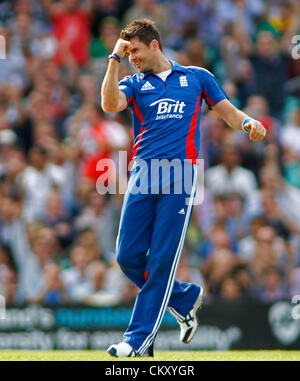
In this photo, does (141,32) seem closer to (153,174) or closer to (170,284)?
(153,174)

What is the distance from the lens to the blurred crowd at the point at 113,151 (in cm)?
1170

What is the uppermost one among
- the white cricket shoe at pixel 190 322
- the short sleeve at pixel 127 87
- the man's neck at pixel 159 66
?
the man's neck at pixel 159 66

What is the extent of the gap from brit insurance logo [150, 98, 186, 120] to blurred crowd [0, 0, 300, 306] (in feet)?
13.8

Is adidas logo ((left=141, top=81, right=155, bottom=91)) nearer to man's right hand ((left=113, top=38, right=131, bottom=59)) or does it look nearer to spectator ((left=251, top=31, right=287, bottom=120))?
man's right hand ((left=113, top=38, right=131, bottom=59))

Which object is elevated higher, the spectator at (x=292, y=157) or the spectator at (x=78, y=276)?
the spectator at (x=292, y=157)

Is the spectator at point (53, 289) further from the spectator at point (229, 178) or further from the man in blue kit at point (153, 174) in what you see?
the man in blue kit at point (153, 174)

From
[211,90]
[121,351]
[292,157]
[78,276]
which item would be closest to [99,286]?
[78,276]

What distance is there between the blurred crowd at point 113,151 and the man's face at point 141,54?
169 inches

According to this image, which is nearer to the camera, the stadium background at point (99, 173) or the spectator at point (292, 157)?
the stadium background at point (99, 173)

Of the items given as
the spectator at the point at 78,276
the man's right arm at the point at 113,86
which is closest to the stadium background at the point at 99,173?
the spectator at the point at 78,276

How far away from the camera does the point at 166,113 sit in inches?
277

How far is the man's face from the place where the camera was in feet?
23.3
